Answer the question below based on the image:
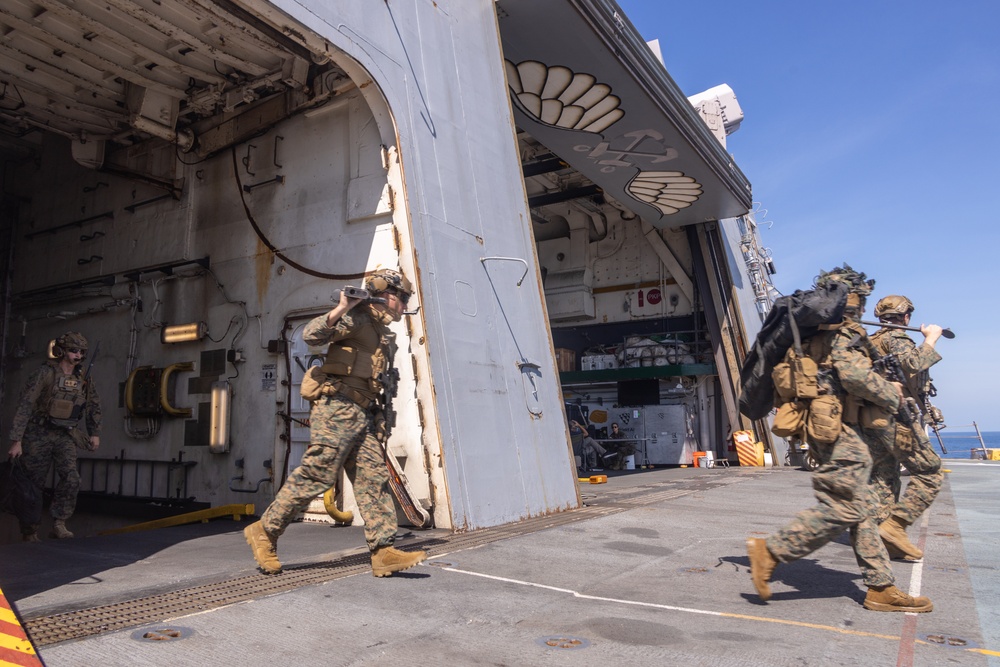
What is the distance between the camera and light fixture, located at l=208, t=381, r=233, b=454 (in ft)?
25.0

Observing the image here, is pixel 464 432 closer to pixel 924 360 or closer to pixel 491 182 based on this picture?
pixel 491 182

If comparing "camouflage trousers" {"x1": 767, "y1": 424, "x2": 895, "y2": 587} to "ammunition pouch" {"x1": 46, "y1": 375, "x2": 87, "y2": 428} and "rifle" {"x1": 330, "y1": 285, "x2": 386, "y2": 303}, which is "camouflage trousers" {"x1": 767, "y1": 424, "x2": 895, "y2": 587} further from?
"ammunition pouch" {"x1": 46, "y1": 375, "x2": 87, "y2": 428}

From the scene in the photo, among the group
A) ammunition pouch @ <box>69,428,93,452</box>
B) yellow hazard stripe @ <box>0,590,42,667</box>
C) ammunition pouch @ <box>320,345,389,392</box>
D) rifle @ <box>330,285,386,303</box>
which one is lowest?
yellow hazard stripe @ <box>0,590,42,667</box>

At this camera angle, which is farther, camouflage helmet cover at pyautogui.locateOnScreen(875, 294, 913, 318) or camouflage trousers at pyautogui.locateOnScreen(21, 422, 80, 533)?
camouflage trousers at pyautogui.locateOnScreen(21, 422, 80, 533)

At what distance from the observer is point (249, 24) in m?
6.30

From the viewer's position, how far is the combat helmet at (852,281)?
403 cm

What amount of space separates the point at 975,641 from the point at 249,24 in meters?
6.91

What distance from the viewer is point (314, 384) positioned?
13.9 ft

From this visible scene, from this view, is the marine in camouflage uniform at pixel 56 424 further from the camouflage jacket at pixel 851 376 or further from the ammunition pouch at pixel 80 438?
the camouflage jacket at pixel 851 376

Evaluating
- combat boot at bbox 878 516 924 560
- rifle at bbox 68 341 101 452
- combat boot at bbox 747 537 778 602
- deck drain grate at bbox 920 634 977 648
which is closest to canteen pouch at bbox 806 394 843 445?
combat boot at bbox 747 537 778 602

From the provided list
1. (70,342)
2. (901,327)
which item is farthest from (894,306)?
(70,342)

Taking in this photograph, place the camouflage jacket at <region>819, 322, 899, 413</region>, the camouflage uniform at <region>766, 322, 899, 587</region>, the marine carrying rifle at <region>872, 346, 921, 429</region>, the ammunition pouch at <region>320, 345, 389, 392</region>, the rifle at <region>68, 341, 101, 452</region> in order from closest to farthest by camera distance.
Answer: the camouflage uniform at <region>766, 322, 899, 587</region>
the camouflage jacket at <region>819, 322, 899, 413</region>
the ammunition pouch at <region>320, 345, 389, 392</region>
the marine carrying rifle at <region>872, 346, 921, 429</region>
the rifle at <region>68, 341, 101, 452</region>

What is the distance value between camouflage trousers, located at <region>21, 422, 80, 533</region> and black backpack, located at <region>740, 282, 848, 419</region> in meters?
6.26

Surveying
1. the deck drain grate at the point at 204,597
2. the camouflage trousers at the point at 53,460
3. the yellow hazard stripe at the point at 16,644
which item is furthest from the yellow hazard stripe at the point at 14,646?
the camouflage trousers at the point at 53,460
